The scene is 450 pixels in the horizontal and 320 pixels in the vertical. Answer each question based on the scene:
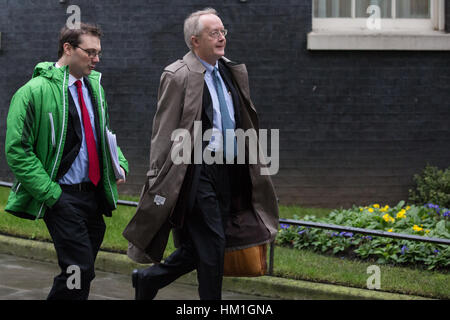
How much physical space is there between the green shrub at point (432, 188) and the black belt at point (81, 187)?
6.13m

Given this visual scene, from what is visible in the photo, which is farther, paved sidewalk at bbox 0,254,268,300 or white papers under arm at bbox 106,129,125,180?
paved sidewalk at bbox 0,254,268,300

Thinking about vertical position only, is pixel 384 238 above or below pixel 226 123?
below

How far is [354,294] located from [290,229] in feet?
6.50

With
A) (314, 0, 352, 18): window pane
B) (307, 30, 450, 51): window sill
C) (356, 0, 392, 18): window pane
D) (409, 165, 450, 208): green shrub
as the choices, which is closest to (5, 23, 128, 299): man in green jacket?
(307, 30, 450, 51): window sill

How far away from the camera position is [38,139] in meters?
5.16

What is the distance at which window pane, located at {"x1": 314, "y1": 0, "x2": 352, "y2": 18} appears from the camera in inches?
436

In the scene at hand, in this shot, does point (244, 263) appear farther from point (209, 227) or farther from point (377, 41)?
point (377, 41)

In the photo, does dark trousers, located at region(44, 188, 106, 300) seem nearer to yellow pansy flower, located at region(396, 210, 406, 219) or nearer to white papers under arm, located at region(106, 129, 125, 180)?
white papers under arm, located at region(106, 129, 125, 180)

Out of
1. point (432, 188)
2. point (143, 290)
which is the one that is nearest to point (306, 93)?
point (432, 188)

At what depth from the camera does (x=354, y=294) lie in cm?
681

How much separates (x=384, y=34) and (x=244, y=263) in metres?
6.15

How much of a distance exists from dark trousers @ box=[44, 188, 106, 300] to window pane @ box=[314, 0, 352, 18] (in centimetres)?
658

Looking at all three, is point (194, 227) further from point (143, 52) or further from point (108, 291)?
point (143, 52)
